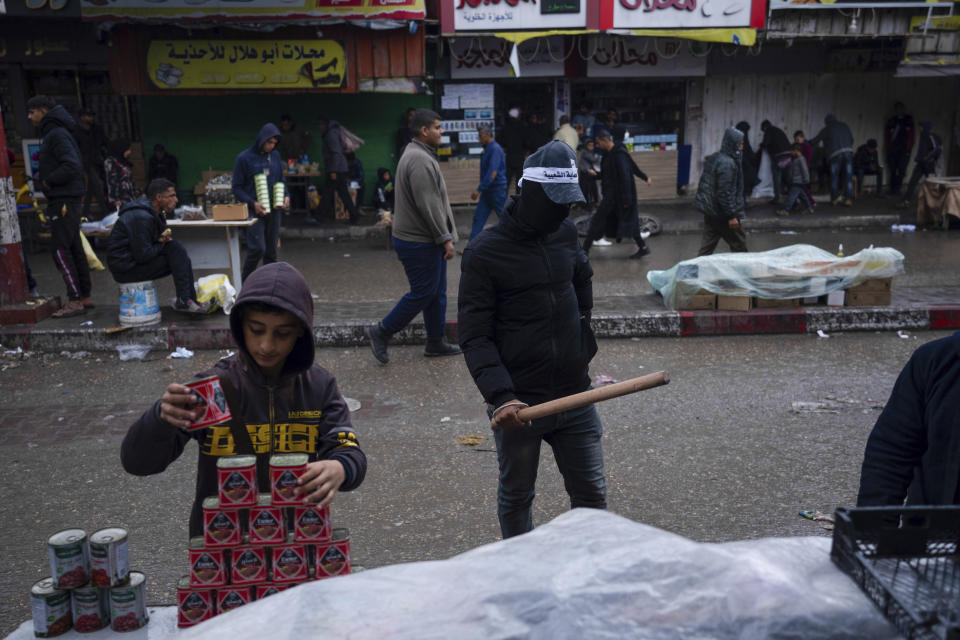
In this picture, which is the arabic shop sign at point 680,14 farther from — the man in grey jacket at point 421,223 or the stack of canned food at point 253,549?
the stack of canned food at point 253,549

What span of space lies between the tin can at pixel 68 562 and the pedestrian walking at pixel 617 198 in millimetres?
10215

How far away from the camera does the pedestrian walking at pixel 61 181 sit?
865 cm

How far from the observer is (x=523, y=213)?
3.46 metres

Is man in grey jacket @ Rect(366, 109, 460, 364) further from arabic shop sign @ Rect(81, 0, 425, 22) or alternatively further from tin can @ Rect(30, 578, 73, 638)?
arabic shop sign @ Rect(81, 0, 425, 22)

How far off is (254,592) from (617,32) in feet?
47.3

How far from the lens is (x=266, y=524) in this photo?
2238 millimetres

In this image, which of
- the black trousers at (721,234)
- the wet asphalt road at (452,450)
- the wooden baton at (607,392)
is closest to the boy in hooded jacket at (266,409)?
the wooden baton at (607,392)

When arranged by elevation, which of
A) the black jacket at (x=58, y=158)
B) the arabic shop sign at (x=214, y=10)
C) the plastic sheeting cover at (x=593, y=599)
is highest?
the arabic shop sign at (x=214, y=10)

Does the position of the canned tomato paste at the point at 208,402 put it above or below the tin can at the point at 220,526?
above

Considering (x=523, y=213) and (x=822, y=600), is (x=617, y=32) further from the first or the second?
(x=822, y=600)

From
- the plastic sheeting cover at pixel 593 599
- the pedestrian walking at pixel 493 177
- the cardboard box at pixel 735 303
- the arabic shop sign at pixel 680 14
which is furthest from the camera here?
the arabic shop sign at pixel 680 14

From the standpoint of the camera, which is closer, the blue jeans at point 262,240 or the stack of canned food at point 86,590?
the stack of canned food at point 86,590

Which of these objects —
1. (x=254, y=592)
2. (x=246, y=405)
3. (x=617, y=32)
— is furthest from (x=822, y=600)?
(x=617, y=32)

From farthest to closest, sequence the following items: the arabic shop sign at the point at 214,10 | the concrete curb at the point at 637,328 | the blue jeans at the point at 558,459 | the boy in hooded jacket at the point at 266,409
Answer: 1. the arabic shop sign at the point at 214,10
2. the concrete curb at the point at 637,328
3. the blue jeans at the point at 558,459
4. the boy in hooded jacket at the point at 266,409
